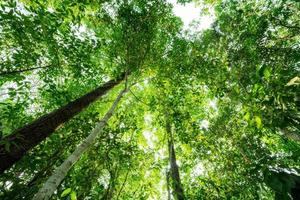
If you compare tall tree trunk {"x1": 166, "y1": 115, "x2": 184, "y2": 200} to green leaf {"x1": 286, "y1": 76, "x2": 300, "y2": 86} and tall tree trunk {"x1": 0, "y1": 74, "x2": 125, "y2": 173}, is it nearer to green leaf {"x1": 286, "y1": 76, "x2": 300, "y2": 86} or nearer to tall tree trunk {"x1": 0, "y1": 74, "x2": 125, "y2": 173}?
tall tree trunk {"x1": 0, "y1": 74, "x2": 125, "y2": 173}

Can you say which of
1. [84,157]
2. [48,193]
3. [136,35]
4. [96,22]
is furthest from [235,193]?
[96,22]

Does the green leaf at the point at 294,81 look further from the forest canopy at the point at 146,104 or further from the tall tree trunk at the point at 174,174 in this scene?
the tall tree trunk at the point at 174,174

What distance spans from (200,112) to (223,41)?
3.70m

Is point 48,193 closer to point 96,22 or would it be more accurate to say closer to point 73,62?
point 73,62

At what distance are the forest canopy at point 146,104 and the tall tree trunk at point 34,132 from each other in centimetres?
3

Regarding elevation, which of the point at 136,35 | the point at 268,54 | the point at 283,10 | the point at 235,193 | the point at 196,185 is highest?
the point at 283,10

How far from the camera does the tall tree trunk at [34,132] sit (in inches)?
192

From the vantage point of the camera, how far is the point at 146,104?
26.8 feet

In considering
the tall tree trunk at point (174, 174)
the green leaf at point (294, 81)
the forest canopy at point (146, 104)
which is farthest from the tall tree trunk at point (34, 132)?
the green leaf at point (294, 81)

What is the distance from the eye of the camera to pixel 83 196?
500 cm

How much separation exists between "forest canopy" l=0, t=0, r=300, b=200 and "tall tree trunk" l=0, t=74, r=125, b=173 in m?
0.03

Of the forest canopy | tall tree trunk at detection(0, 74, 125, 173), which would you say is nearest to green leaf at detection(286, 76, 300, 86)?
the forest canopy

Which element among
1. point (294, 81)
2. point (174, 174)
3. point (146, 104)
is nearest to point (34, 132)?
point (146, 104)

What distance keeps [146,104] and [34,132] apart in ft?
12.2
